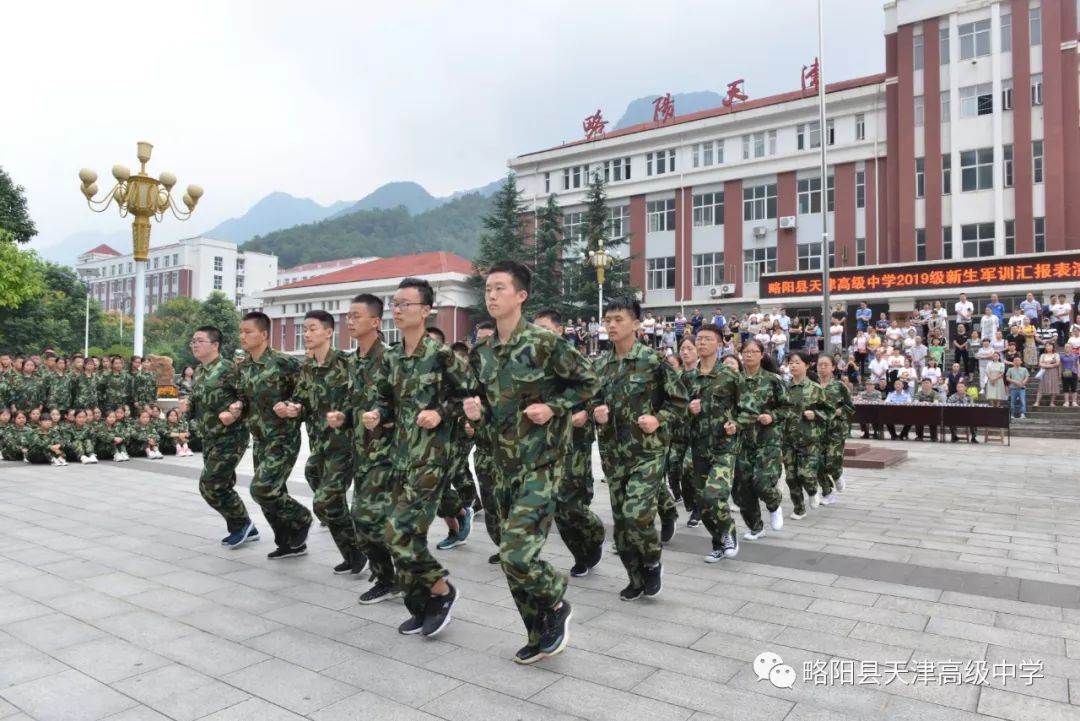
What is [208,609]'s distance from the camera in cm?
429

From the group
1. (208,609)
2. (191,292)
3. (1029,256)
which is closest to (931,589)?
(208,609)

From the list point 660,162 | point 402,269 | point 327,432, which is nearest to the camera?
point 327,432

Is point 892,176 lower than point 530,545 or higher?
higher

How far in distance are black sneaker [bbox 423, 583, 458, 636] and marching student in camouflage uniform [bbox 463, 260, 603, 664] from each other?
1.58ft

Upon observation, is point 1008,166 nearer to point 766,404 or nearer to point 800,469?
point 800,469

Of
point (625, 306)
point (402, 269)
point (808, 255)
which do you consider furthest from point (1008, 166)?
point (402, 269)

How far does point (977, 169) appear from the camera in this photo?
1120 inches

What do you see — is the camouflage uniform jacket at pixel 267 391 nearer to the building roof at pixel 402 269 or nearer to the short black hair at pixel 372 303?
the short black hair at pixel 372 303

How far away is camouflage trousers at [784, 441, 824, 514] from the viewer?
736 cm

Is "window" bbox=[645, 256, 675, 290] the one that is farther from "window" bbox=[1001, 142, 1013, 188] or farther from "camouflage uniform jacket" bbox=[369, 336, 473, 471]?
"camouflage uniform jacket" bbox=[369, 336, 473, 471]

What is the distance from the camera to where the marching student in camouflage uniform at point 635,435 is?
13.8 ft

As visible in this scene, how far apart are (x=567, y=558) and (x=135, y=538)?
3861 millimetres

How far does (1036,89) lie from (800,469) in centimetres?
2841

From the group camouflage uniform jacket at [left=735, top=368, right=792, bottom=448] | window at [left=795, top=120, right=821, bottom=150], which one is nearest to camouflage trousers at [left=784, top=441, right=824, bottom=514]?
camouflage uniform jacket at [left=735, top=368, right=792, bottom=448]
